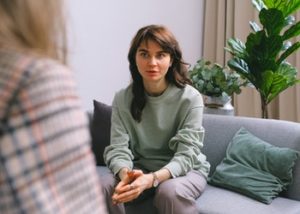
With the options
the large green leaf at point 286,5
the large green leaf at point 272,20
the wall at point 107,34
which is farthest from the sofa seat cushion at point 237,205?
the wall at point 107,34

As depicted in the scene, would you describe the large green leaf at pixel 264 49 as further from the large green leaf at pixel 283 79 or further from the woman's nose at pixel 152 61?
the woman's nose at pixel 152 61

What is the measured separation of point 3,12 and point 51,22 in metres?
0.06

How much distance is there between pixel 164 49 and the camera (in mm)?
2045

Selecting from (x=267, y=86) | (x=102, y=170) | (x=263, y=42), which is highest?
(x=263, y=42)

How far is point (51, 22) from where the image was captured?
20.5 inches

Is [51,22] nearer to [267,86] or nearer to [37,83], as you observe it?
[37,83]

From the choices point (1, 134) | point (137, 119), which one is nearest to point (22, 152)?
point (1, 134)

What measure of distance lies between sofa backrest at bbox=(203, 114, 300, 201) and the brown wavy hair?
332mm

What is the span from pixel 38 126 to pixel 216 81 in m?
2.16

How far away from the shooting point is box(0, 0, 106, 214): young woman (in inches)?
17.6

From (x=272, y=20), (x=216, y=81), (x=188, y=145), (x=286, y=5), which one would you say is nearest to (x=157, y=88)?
(x=188, y=145)

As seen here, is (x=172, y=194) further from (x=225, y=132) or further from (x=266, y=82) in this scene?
(x=266, y=82)

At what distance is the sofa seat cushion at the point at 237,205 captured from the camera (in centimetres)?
186

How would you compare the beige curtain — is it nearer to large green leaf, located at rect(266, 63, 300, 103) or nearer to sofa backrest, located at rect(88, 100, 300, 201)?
large green leaf, located at rect(266, 63, 300, 103)
